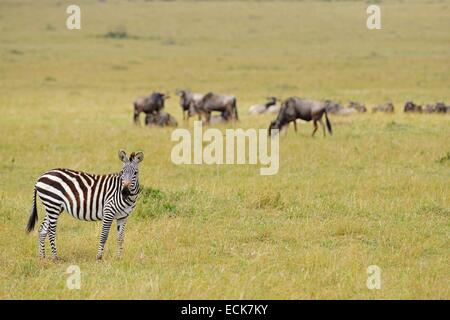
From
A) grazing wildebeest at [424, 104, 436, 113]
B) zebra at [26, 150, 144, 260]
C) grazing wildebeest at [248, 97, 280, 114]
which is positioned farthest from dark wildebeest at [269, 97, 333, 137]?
zebra at [26, 150, 144, 260]

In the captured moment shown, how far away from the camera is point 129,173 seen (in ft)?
27.1

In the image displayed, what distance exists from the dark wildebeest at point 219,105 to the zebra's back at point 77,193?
1510cm

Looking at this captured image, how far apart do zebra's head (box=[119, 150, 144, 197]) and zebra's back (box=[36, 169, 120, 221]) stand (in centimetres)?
34

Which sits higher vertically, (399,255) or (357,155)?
(357,155)

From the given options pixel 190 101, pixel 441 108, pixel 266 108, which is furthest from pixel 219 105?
pixel 441 108

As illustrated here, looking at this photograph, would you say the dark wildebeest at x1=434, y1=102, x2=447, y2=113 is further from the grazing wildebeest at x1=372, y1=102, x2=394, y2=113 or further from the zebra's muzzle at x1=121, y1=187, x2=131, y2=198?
the zebra's muzzle at x1=121, y1=187, x2=131, y2=198

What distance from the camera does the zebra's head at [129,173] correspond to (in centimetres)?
820

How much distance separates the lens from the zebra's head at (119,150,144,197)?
820cm

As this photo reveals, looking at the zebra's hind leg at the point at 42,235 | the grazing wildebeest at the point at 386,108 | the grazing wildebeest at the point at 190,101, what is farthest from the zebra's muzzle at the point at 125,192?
the grazing wildebeest at the point at 386,108

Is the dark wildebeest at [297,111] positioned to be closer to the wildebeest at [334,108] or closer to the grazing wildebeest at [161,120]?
the grazing wildebeest at [161,120]

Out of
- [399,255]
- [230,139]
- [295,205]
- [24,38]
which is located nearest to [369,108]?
[230,139]
